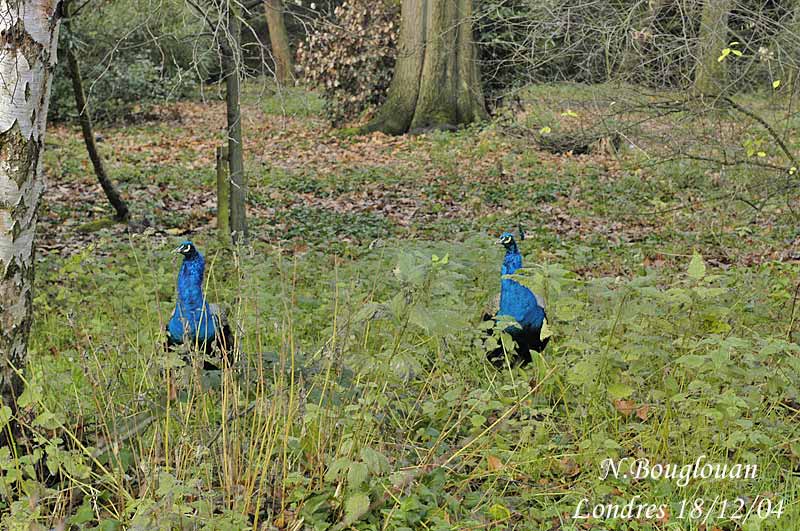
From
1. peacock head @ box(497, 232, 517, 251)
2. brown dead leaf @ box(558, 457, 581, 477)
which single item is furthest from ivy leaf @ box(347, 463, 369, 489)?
peacock head @ box(497, 232, 517, 251)

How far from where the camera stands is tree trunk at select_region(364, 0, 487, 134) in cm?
1371

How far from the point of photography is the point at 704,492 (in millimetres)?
3078

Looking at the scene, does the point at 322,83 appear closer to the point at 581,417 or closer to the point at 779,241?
the point at 779,241

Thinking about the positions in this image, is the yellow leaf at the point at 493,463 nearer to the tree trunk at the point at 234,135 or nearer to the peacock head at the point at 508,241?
the peacock head at the point at 508,241

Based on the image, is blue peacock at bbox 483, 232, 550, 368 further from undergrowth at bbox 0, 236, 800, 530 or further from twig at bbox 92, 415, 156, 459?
twig at bbox 92, 415, 156, 459

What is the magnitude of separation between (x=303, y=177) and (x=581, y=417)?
27.7 ft

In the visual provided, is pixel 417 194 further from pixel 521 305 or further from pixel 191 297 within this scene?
pixel 191 297

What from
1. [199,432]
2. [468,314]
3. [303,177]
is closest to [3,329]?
[199,432]

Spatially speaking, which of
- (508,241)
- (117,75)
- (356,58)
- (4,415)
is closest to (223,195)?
(508,241)

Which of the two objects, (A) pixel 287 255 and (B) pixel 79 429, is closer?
(B) pixel 79 429

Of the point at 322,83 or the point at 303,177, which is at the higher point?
the point at 322,83

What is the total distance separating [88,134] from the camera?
7.92m

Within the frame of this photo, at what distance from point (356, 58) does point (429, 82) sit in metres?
1.96

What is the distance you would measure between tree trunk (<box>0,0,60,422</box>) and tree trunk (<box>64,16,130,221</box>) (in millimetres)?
3750
